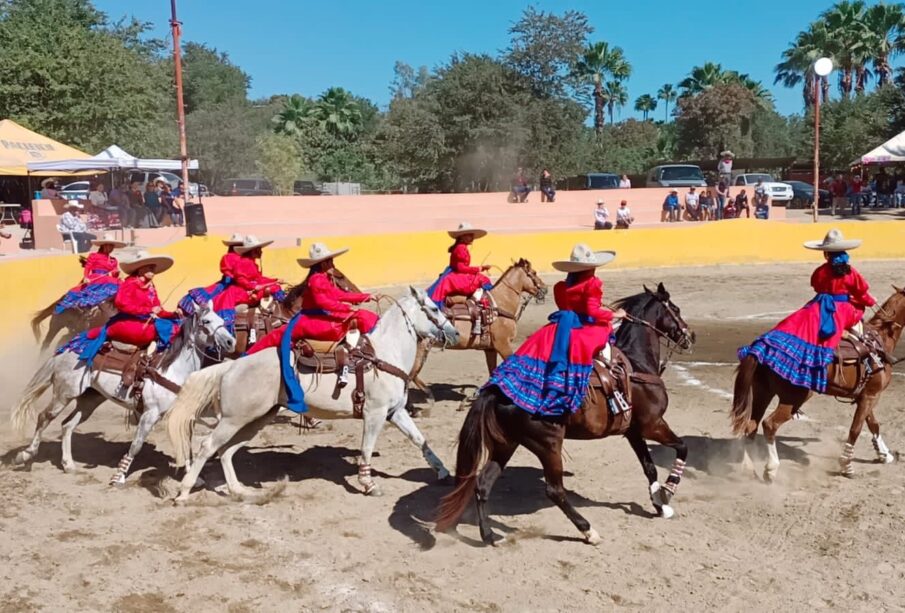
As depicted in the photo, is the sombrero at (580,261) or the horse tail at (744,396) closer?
the sombrero at (580,261)

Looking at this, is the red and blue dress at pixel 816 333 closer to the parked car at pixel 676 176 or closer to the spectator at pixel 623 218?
the spectator at pixel 623 218

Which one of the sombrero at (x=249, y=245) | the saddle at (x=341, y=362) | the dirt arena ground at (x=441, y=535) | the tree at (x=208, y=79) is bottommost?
the dirt arena ground at (x=441, y=535)

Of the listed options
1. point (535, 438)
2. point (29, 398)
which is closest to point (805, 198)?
point (535, 438)

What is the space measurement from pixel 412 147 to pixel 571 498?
105 feet

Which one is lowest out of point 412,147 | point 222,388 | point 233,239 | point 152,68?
point 222,388

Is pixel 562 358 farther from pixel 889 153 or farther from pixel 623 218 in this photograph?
pixel 889 153

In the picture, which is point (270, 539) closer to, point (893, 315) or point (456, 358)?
point (893, 315)

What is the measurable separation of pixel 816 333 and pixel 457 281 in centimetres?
466

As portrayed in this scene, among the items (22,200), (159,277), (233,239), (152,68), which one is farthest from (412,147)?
(233,239)

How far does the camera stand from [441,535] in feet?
24.1

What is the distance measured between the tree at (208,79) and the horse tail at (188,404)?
60.5 meters

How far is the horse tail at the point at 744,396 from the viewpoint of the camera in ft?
28.4

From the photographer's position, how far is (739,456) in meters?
9.41

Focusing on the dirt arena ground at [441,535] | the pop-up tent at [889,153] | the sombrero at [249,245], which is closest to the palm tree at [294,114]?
the pop-up tent at [889,153]
